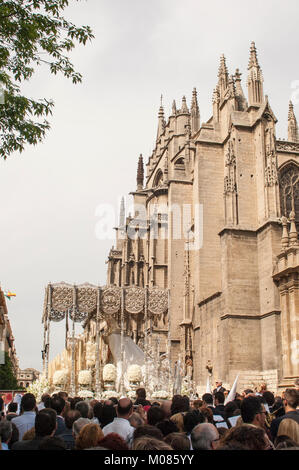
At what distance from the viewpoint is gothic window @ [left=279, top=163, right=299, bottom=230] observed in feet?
89.0

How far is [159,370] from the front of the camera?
68.1 ft

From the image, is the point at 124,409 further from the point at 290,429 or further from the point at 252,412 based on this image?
the point at 290,429

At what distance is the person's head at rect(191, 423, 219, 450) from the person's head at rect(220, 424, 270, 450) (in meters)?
0.74

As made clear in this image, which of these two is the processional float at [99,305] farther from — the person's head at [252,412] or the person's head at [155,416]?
the person's head at [252,412]

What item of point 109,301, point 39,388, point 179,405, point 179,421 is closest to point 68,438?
point 179,421

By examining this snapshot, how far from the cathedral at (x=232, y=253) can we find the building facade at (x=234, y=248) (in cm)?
5

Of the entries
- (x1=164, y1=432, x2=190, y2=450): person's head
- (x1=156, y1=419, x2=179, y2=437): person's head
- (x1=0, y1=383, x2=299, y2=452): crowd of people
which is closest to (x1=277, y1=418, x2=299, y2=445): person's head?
(x1=0, y1=383, x2=299, y2=452): crowd of people

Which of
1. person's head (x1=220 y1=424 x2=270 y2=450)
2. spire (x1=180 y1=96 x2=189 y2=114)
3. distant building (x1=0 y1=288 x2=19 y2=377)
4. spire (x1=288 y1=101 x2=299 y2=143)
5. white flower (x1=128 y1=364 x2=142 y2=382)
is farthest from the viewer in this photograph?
distant building (x1=0 y1=288 x2=19 y2=377)

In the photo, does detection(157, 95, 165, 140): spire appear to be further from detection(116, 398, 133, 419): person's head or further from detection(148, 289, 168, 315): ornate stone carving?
detection(116, 398, 133, 419): person's head

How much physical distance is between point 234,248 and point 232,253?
0.24m

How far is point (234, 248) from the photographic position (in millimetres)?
21484

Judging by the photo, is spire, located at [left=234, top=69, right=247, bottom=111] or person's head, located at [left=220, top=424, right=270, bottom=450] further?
spire, located at [left=234, top=69, right=247, bottom=111]

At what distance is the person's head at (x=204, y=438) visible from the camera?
4.00m

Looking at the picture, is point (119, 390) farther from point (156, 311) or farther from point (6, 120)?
point (6, 120)
